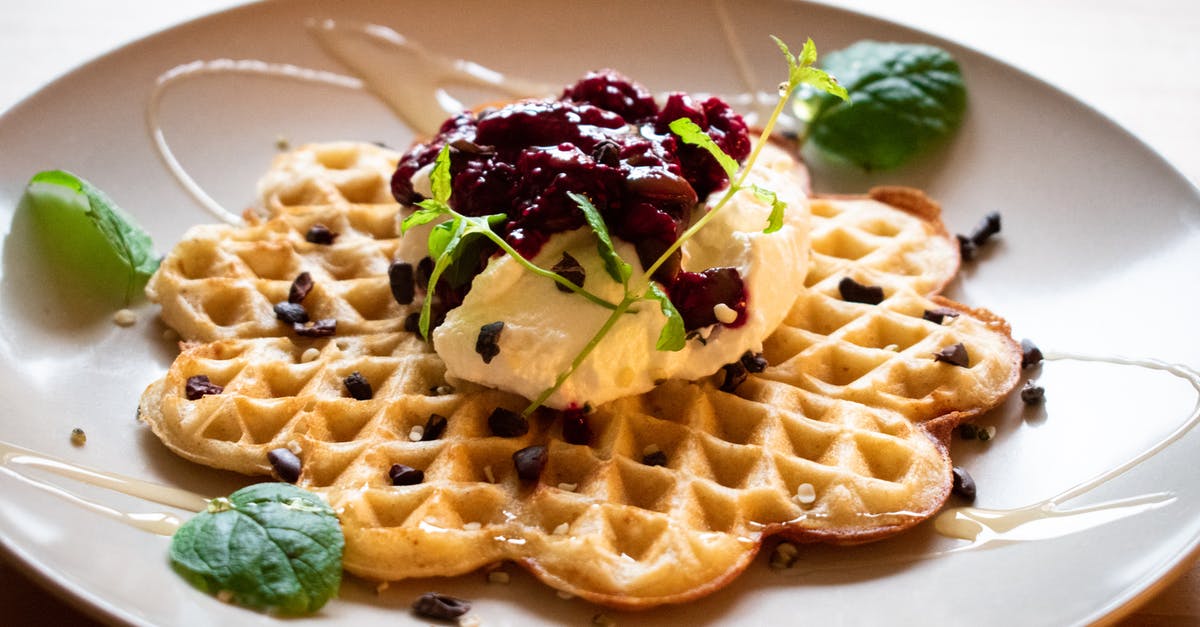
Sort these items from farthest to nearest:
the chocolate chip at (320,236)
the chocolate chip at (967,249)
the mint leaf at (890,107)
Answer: the mint leaf at (890,107)
the chocolate chip at (967,249)
the chocolate chip at (320,236)

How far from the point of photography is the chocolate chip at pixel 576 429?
8.51 ft

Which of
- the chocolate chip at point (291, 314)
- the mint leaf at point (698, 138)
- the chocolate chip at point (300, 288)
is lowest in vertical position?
the chocolate chip at point (291, 314)

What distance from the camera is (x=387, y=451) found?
8.36 ft

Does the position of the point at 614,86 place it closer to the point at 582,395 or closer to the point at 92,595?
the point at 582,395

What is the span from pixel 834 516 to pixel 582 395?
62cm

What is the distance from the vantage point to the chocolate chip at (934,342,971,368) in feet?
9.17

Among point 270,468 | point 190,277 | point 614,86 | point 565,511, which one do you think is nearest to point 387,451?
point 270,468

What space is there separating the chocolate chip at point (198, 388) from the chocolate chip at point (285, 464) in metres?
0.28

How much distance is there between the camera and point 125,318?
116 inches

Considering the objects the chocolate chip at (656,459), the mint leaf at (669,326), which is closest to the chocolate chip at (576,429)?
the chocolate chip at (656,459)

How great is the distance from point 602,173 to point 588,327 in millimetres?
360

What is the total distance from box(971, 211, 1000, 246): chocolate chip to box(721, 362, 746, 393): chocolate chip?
3.50 ft

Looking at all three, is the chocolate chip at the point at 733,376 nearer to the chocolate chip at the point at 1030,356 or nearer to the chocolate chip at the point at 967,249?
the chocolate chip at the point at 1030,356

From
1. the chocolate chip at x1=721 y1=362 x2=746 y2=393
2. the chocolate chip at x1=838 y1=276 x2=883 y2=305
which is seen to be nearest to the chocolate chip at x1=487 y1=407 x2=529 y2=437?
the chocolate chip at x1=721 y1=362 x2=746 y2=393
